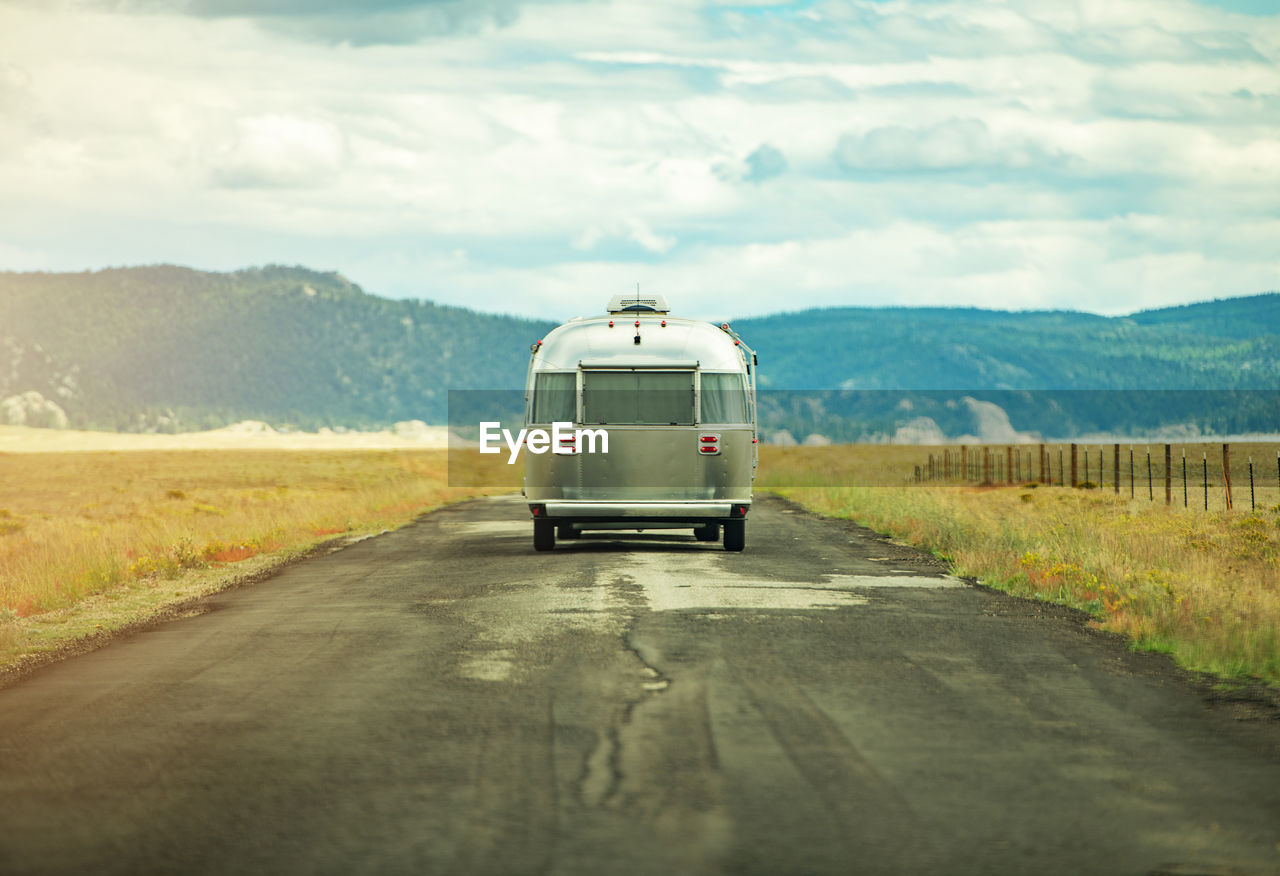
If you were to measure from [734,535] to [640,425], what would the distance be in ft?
7.66

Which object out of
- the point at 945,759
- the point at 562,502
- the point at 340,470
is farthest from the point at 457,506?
the point at 340,470

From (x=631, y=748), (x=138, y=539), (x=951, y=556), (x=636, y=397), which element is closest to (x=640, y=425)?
(x=636, y=397)

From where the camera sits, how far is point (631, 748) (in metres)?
7.24

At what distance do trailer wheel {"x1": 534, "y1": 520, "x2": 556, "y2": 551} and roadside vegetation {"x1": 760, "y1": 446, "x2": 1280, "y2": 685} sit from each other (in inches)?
216

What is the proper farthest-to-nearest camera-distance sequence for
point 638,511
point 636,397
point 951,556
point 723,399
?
A: 1. point 951,556
2. point 723,399
3. point 636,397
4. point 638,511

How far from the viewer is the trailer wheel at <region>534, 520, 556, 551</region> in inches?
770

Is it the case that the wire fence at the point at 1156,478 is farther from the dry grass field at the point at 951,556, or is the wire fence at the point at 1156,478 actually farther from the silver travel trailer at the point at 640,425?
the silver travel trailer at the point at 640,425

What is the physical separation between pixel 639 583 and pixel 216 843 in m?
9.75

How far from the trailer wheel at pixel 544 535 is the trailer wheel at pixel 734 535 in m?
2.43

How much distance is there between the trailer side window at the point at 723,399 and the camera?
1873 cm

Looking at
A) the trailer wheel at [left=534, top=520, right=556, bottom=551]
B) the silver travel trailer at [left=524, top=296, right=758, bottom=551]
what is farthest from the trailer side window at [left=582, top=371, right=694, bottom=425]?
the trailer wheel at [left=534, top=520, right=556, bottom=551]

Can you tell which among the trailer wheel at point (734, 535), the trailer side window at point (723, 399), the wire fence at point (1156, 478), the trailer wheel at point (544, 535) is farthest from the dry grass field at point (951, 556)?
the trailer wheel at point (544, 535)

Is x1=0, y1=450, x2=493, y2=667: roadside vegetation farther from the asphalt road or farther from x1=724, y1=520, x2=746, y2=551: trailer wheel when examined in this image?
x1=724, y1=520, x2=746, y2=551: trailer wheel

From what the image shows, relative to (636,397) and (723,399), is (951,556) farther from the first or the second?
(636,397)
